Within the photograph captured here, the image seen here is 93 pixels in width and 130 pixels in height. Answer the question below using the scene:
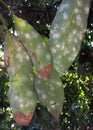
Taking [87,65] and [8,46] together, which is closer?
[8,46]

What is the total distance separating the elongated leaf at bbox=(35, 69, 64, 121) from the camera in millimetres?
819

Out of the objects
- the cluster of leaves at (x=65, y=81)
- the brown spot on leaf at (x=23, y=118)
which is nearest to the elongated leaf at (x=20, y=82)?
the brown spot on leaf at (x=23, y=118)

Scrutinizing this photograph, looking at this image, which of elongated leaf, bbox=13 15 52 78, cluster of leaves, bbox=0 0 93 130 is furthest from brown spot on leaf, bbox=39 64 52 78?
cluster of leaves, bbox=0 0 93 130

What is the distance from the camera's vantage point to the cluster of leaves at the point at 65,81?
89.5 inches

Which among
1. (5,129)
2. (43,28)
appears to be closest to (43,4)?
(43,28)

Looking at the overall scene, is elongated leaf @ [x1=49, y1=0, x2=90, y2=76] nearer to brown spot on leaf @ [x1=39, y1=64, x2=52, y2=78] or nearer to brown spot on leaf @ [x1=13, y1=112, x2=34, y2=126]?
brown spot on leaf @ [x1=39, y1=64, x2=52, y2=78]

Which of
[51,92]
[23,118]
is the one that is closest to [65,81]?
[51,92]

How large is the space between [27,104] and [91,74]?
1.95 metres

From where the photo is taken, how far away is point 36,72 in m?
0.80

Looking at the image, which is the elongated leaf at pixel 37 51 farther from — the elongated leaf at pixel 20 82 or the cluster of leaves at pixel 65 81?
the cluster of leaves at pixel 65 81

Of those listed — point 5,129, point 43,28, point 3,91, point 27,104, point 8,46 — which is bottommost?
point 27,104

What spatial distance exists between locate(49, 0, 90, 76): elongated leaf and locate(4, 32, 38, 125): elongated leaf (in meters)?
0.07

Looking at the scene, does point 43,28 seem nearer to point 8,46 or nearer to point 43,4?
point 43,4

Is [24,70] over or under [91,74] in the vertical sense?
under
